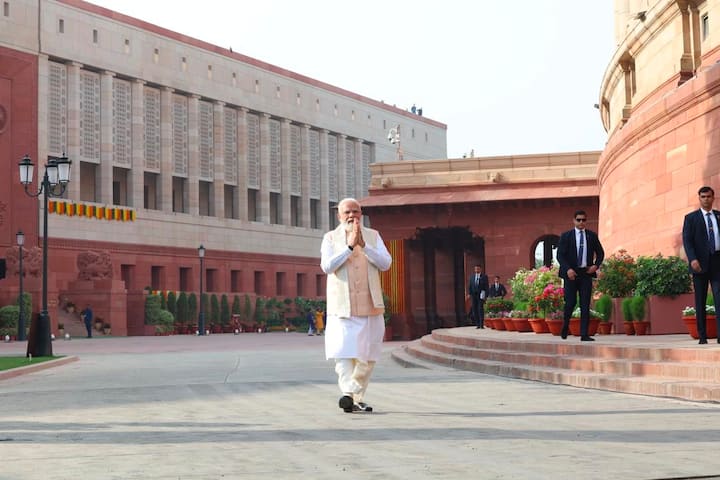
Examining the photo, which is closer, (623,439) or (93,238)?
(623,439)

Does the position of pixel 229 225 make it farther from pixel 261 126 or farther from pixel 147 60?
pixel 147 60

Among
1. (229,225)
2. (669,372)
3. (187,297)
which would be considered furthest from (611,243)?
(229,225)

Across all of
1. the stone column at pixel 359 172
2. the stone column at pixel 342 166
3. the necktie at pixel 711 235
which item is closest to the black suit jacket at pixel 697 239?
the necktie at pixel 711 235

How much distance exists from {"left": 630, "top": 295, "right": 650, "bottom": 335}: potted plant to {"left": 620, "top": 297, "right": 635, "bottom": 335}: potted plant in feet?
0.24

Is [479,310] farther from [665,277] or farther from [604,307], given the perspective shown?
[665,277]

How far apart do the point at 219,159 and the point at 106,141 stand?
38.0ft

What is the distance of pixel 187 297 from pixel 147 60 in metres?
13.9

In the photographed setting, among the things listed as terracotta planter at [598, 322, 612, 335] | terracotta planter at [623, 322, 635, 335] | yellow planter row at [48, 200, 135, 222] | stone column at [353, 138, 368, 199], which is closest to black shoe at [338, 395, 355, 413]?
terracotta planter at [623, 322, 635, 335]

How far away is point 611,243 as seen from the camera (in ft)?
91.8

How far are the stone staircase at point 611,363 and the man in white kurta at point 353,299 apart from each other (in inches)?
122

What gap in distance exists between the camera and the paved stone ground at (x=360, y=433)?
25.1ft

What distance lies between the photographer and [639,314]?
19812 millimetres

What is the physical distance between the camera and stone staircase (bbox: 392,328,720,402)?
1297 cm

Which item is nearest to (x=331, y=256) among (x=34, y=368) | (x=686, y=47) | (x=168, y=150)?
(x=34, y=368)
